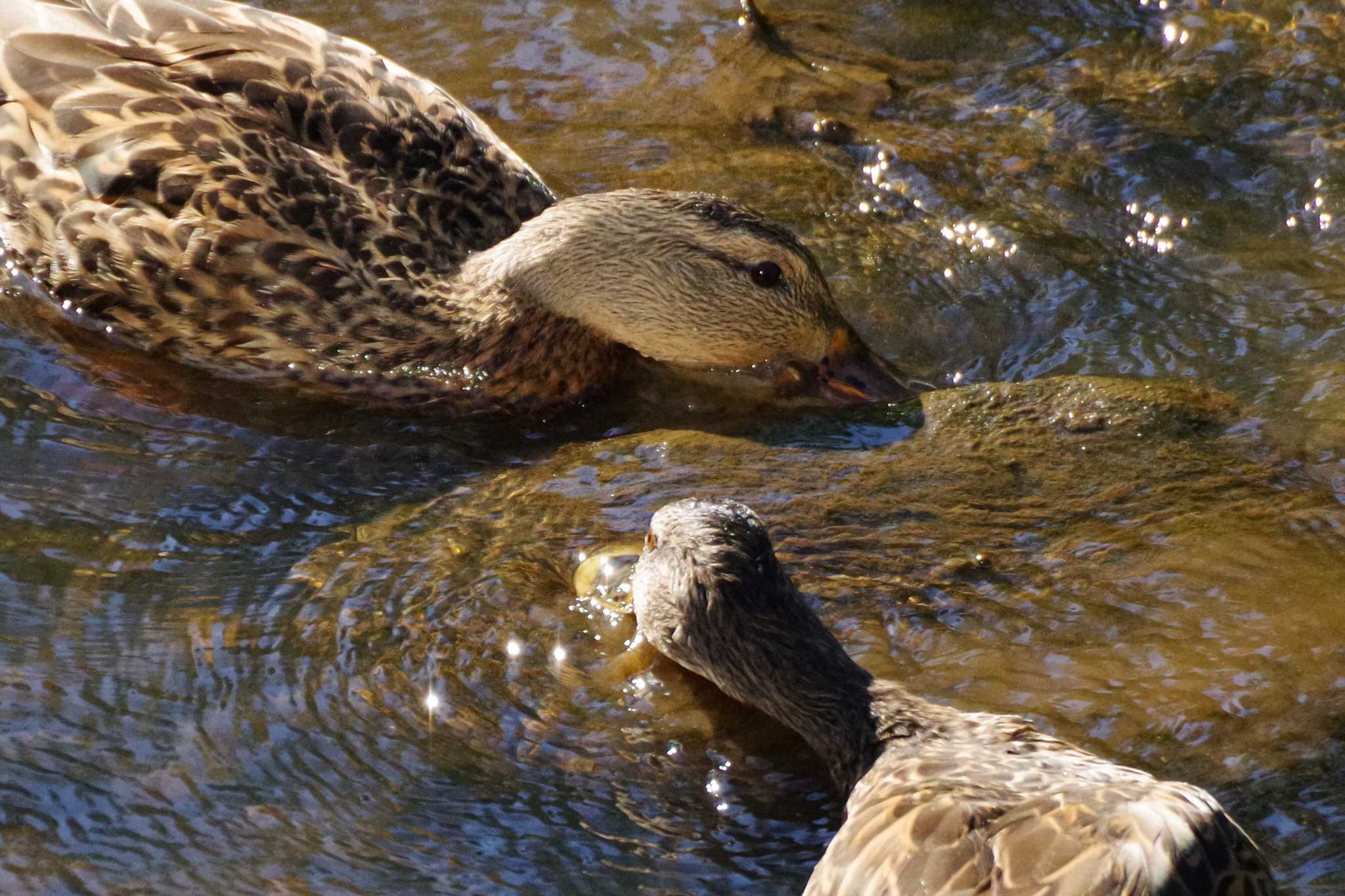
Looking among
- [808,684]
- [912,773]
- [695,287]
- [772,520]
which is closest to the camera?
[912,773]

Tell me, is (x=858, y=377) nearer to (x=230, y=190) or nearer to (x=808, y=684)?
(x=808, y=684)

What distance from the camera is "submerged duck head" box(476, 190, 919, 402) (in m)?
6.04

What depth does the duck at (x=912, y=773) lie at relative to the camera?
3.38m

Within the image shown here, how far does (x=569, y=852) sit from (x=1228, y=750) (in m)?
1.69

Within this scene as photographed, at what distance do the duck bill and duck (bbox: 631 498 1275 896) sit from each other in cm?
143

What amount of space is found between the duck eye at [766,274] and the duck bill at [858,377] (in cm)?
33

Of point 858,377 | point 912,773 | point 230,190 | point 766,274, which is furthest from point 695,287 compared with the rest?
point 912,773

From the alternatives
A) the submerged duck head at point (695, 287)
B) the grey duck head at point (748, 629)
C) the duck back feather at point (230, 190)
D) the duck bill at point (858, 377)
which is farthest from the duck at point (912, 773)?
the duck back feather at point (230, 190)

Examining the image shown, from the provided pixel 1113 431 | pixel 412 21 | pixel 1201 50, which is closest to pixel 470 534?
pixel 1113 431

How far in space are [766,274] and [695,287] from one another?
1.11ft

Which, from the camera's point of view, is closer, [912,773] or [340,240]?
[912,773]

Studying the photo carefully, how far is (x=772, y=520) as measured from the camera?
503 centimetres

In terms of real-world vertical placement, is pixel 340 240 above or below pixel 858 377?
above

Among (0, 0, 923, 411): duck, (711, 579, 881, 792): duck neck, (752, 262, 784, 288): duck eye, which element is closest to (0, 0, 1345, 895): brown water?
(711, 579, 881, 792): duck neck
